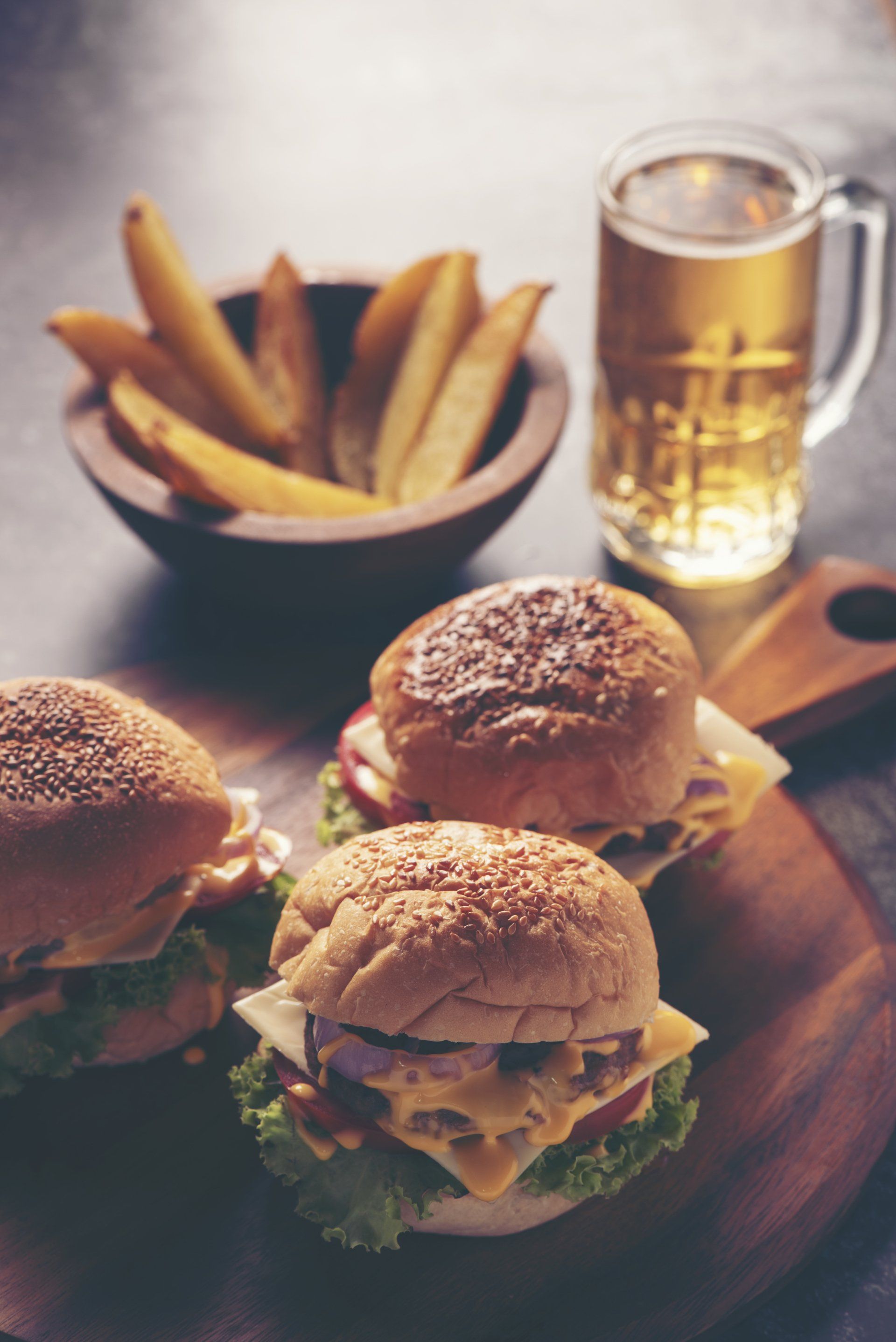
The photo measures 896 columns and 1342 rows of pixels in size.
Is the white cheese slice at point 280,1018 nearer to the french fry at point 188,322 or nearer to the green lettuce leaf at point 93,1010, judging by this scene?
the green lettuce leaf at point 93,1010

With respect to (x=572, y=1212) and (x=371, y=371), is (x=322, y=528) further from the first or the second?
(x=572, y=1212)

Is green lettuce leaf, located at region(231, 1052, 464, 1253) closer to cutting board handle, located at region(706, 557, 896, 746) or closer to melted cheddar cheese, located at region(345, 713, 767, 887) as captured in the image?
melted cheddar cheese, located at region(345, 713, 767, 887)

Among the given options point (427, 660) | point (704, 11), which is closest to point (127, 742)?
point (427, 660)

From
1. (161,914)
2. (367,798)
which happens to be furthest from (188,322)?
(161,914)

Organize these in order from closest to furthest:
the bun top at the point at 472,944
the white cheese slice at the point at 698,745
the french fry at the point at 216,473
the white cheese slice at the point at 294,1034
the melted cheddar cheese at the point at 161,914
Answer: the bun top at the point at 472,944 < the white cheese slice at the point at 294,1034 < the melted cheddar cheese at the point at 161,914 < the white cheese slice at the point at 698,745 < the french fry at the point at 216,473

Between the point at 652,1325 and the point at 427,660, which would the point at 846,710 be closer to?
the point at 427,660

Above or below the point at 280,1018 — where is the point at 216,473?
above

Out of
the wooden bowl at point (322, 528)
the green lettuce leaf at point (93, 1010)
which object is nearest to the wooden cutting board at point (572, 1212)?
the green lettuce leaf at point (93, 1010)
